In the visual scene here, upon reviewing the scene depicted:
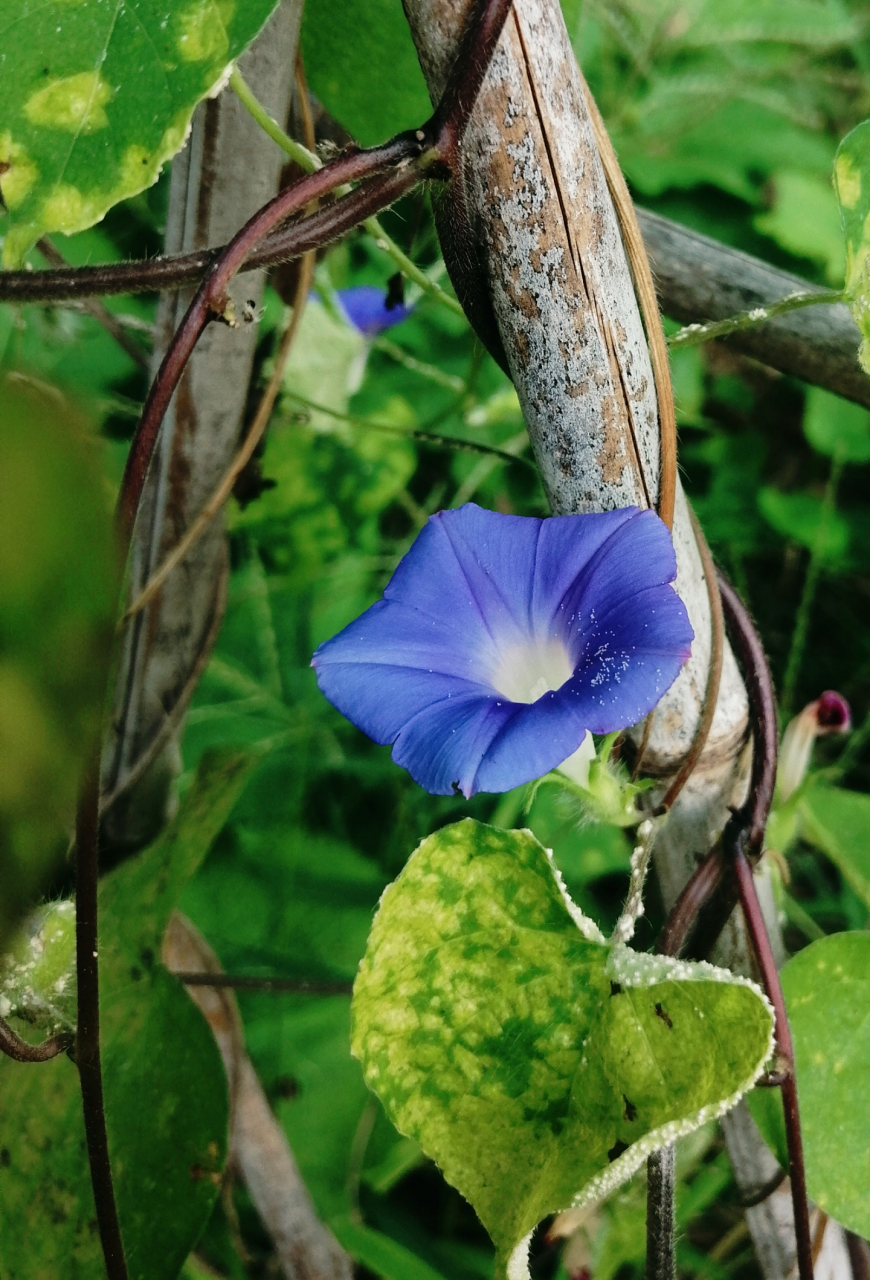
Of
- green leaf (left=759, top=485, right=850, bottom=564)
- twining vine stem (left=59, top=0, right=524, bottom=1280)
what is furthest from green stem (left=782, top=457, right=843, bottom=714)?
twining vine stem (left=59, top=0, right=524, bottom=1280)

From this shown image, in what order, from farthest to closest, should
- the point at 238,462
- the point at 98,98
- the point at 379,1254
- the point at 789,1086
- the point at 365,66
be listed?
the point at 379,1254 < the point at 238,462 < the point at 365,66 < the point at 789,1086 < the point at 98,98

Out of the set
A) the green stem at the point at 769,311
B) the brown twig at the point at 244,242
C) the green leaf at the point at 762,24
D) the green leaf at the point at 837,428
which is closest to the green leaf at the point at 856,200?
the green stem at the point at 769,311

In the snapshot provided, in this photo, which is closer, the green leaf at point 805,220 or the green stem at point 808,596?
the green stem at point 808,596

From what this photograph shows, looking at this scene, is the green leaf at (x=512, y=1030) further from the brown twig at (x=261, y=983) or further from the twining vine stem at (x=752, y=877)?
the brown twig at (x=261, y=983)

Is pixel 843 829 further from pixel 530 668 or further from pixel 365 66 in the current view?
pixel 365 66

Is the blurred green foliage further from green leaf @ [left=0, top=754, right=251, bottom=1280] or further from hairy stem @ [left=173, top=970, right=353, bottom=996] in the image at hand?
green leaf @ [left=0, top=754, right=251, bottom=1280]

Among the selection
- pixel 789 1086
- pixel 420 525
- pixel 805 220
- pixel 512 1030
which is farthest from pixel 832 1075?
pixel 805 220
